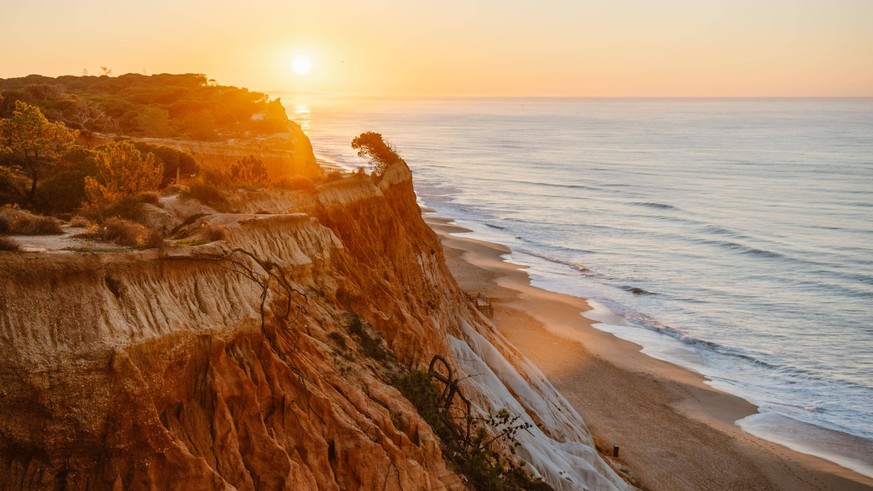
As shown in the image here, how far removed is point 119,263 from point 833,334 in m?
42.1

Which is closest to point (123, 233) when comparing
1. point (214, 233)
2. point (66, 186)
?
point (214, 233)

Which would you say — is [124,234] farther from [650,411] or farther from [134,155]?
[650,411]

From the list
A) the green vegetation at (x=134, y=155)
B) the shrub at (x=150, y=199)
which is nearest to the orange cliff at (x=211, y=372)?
the green vegetation at (x=134, y=155)

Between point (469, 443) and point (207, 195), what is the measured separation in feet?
30.4

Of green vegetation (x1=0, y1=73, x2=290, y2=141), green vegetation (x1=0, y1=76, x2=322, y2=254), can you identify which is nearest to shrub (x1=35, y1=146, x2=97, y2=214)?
green vegetation (x1=0, y1=76, x2=322, y2=254)

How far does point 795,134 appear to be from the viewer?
17862 centimetres

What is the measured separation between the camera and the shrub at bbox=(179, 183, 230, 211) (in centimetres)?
1822

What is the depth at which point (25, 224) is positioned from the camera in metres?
13.3

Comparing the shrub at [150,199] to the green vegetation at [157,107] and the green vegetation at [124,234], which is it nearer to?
the green vegetation at [124,234]

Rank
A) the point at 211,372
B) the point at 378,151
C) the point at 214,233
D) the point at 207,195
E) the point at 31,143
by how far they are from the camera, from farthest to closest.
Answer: the point at 31,143
the point at 378,151
the point at 207,195
the point at 214,233
the point at 211,372

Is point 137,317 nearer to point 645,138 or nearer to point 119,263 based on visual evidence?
point 119,263

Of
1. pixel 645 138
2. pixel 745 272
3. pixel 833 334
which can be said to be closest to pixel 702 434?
pixel 833 334

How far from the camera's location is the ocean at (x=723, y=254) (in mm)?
34844

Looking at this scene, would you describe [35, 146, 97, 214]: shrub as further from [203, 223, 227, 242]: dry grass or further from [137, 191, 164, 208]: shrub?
[203, 223, 227, 242]: dry grass
